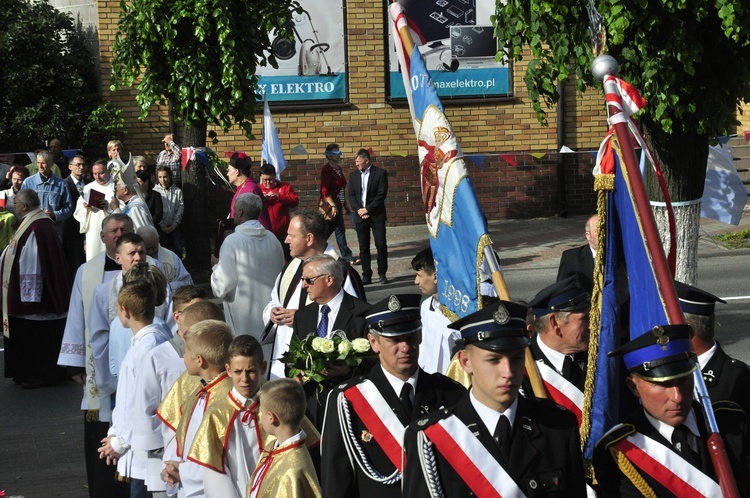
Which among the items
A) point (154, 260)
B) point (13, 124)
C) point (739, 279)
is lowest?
point (739, 279)

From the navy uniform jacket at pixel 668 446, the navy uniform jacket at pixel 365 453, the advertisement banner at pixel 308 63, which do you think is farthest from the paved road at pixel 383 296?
the navy uniform jacket at pixel 668 446

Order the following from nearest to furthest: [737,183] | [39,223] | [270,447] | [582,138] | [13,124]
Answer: [270,447], [737,183], [39,223], [13,124], [582,138]

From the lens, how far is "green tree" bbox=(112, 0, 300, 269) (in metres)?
15.3

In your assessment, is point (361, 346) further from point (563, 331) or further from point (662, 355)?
point (662, 355)

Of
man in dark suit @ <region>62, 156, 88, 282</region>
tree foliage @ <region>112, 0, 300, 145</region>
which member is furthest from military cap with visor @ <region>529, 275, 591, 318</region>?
man in dark suit @ <region>62, 156, 88, 282</region>

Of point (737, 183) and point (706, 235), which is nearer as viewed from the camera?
point (737, 183)

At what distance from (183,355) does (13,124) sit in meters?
14.2

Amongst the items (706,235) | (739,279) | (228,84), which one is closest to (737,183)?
(739,279)

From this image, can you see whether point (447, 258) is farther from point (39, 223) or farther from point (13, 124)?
point (13, 124)

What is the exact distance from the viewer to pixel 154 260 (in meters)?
8.20

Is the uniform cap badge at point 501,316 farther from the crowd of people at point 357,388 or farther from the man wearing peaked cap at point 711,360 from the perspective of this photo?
the man wearing peaked cap at point 711,360

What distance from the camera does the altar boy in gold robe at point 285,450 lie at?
17.3 feet

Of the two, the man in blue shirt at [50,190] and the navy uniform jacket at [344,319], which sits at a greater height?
the man in blue shirt at [50,190]

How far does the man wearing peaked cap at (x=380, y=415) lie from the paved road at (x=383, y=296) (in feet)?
13.4
